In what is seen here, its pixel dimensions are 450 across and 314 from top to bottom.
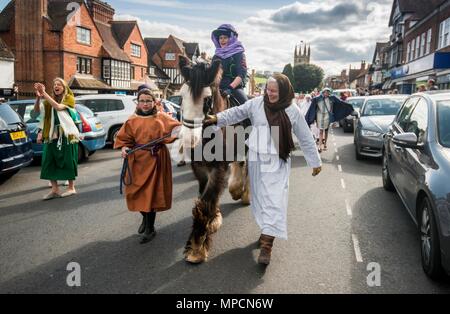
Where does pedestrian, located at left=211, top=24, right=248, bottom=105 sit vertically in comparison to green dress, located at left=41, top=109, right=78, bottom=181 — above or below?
above

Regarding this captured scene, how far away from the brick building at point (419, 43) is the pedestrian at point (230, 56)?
24.4 metres

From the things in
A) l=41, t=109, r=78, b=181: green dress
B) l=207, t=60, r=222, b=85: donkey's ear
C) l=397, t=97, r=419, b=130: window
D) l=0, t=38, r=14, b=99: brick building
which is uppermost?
l=0, t=38, r=14, b=99: brick building

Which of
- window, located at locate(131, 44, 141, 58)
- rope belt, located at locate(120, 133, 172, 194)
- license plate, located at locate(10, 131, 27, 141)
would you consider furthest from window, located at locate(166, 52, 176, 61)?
rope belt, located at locate(120, 133, 172, 194)

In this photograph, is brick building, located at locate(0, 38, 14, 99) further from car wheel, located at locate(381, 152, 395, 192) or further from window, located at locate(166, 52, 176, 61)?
window, located at locate(166, 52, 176, 61)

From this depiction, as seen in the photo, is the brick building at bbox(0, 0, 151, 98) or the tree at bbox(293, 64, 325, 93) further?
the tree at bbox(293, 64, 325, 93)

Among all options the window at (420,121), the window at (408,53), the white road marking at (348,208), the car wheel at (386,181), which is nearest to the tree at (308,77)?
the window at (408,53)

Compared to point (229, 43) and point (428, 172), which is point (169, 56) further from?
point (428, 172)

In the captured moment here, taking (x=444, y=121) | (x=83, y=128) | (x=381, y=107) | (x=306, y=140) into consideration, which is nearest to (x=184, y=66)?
(x=306, y=140)

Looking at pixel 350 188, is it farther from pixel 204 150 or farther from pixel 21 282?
pixel 21 282

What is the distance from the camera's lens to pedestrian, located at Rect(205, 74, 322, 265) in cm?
416

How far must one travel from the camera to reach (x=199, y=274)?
155 inches

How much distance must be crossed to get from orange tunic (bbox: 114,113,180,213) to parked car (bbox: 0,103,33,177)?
4.06 m

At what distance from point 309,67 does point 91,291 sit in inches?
4481
